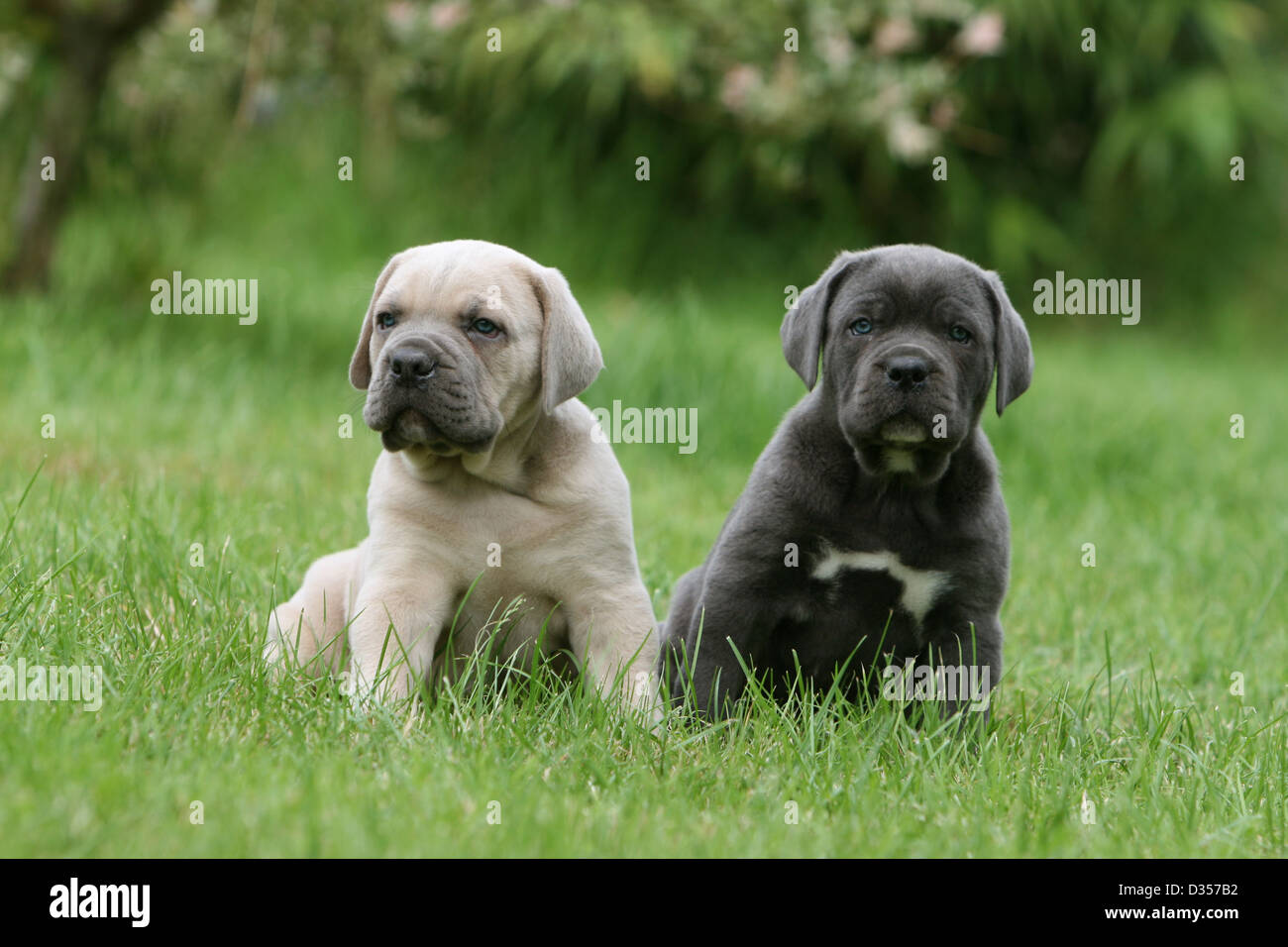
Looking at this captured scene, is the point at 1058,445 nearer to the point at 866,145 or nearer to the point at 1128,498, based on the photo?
the point at 1128,498

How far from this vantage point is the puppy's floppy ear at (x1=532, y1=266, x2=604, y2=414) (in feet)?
12.5

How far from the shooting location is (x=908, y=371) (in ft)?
11.9

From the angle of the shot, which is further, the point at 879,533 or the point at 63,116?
the point at 63,116

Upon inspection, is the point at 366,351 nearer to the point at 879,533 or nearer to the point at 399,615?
the point at 399,615

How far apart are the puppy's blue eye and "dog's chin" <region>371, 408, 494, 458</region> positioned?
11.0 inches

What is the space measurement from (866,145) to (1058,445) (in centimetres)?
419

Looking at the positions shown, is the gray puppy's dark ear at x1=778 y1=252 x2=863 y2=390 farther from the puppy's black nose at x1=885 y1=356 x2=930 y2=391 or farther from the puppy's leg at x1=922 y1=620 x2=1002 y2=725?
the puppy's leg at x1=922 y1=620 x2=1002 y2=725

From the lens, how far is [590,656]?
12.6 feet

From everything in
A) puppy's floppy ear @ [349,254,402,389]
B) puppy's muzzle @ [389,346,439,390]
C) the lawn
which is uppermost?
puppy's floppy ear @ [349,254,402,389]

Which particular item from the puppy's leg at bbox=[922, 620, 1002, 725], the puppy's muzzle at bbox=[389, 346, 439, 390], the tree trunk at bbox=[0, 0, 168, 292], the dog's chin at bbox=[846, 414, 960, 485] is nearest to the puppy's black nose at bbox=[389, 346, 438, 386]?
the puppy's muzzle at bbox=[389, 346, 439, 390]

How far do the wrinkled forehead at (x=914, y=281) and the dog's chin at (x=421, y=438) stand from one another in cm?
106

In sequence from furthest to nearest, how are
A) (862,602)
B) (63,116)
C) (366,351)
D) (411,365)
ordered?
(63,116) < (366,351) < (862,602) < (411,365)

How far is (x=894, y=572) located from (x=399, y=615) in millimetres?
1289

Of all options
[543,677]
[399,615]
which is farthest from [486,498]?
[543,677]
